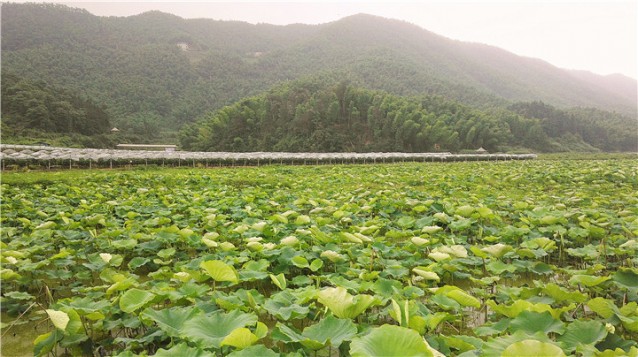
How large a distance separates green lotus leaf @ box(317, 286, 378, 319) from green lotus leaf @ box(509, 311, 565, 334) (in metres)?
0.74

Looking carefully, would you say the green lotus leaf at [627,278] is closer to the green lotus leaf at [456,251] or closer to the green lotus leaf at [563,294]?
the green lotus leaf at [563,294]

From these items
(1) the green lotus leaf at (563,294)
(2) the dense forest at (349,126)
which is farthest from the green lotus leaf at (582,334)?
(2) the dense forest at (349,126)

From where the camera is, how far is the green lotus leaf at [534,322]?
1.93m

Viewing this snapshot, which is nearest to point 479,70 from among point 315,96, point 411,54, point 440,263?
point 411,54

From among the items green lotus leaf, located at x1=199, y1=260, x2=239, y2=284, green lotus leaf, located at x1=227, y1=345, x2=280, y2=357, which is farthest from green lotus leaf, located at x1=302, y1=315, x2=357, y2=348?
green lotus leaf, located at x1=199, y1=260, x2=239, y2=284

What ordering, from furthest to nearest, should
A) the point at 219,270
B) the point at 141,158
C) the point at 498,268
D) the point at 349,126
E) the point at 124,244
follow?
the point at 349,126, the point at 141,158, the point at 124,244, the point at 498,268, the point at 219,270

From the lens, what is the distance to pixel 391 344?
1481 mm

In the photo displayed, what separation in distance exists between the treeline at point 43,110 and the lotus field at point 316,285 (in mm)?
36964

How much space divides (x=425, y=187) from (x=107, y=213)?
692cm

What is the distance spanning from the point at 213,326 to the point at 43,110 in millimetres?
42513

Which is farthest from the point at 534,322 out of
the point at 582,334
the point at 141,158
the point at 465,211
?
the point at 141,158

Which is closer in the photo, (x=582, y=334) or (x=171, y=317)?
(x=582, y=334)

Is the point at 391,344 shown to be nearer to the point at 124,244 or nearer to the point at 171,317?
the point at 171,317

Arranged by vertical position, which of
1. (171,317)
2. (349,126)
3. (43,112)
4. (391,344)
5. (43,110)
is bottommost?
(171,317)
